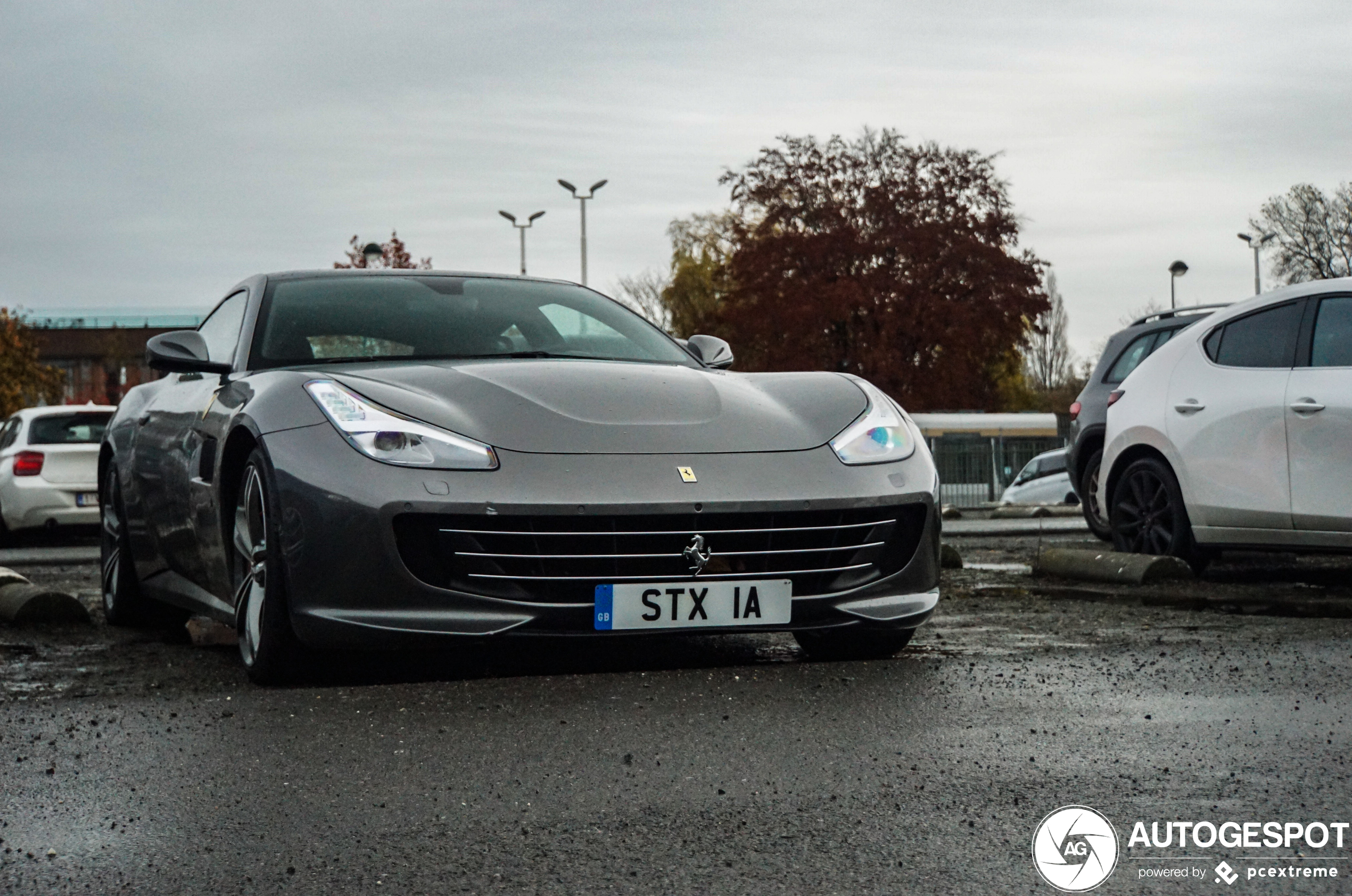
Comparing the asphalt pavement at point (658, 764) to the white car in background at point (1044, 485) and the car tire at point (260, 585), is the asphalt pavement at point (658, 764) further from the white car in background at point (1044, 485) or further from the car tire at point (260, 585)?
the white car in background at point (1044, 485)

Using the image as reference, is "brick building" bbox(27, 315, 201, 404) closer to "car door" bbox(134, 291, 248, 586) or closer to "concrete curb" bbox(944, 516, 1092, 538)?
"concrete curb" bbox(944, 516, 1092, 538)

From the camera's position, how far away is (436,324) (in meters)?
6.35

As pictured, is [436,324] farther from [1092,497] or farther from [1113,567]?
[1092,497]

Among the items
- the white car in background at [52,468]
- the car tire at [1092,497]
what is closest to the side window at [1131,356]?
the car tire at [1092,497]

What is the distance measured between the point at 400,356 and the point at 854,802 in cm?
304

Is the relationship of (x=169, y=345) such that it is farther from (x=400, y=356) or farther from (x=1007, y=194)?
(x=1007, y=194)

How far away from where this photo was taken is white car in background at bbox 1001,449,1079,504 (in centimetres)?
2595

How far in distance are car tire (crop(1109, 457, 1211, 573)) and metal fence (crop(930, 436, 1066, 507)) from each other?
19412 mm

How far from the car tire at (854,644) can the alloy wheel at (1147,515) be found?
3.53m

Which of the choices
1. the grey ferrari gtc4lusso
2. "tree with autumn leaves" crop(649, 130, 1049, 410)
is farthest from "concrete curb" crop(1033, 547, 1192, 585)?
"tree with autumn leaves" crop(649, 130, 1049, 410)

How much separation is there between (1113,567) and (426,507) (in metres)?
4.67

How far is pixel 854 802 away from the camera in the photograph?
3.59 metres

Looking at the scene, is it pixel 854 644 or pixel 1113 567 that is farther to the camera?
pixel 1113 567

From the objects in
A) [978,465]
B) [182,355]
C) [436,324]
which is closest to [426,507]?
[436,324]
